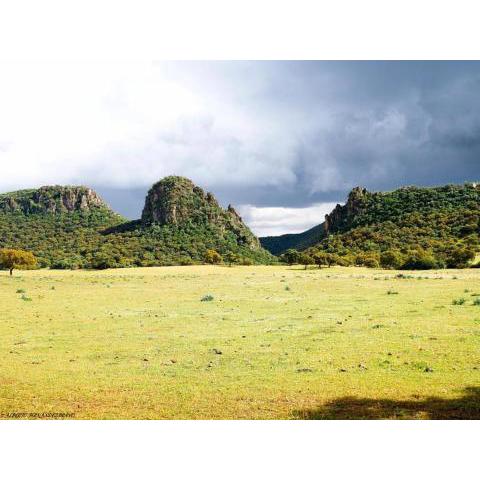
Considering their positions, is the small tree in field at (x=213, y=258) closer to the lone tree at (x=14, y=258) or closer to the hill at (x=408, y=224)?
the hill at (x=408, y=224)

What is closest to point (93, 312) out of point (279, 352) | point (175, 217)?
point (279, 352)

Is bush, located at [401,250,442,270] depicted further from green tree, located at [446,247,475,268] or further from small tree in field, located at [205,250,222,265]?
small tree in field, located at [205,250,222,265]

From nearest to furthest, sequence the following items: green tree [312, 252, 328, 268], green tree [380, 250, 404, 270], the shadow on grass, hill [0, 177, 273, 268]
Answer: the shadow on grass → green tree [380, 250, 404, 270] → green tree [312, 252, 328, 268] → hill [0, 177, 273, 268]

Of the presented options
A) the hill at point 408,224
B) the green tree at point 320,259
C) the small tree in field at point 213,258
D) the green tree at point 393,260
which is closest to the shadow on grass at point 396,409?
the green tree at point 393,260

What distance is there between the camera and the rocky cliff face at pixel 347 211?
170875 millimetres

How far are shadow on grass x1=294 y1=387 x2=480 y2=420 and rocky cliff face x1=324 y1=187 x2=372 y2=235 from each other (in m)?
156

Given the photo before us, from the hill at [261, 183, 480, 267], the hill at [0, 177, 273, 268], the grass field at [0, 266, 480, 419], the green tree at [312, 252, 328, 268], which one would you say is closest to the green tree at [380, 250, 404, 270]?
the hill at [261, 183, 480, 267]

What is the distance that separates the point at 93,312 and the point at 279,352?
18470 millimetres

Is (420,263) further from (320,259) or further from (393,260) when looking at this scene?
(320,259)

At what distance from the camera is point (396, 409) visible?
12.4 meters

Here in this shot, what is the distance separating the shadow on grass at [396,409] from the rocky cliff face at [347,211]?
15551 cm

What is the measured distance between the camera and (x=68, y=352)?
20.3 meters

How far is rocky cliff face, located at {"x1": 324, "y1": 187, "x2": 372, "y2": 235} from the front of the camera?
6727 inches

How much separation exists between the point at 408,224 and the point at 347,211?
43578mm
